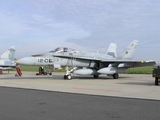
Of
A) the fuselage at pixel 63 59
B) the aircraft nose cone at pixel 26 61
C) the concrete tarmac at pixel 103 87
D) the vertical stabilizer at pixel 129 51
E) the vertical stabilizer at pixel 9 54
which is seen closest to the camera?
the concrete tarmac at pixel 103 87

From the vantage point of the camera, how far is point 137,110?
17.1 feet

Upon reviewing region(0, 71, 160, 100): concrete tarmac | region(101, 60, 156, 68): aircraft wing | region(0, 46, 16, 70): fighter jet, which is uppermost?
region(0, 46, 16, 70): fighter jet

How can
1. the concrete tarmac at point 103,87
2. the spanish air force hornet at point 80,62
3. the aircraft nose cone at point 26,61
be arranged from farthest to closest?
the spanish air force hornet at point 80,62 < the aircraft nose cone at point 26,61 < the concrete tarmac at point 103,87

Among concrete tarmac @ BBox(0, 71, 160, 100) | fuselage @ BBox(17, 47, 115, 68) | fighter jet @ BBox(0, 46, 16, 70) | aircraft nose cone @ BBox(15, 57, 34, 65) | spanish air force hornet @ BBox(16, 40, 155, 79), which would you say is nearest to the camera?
concrete tarmac @ BBox(0, 71, 160, 100)

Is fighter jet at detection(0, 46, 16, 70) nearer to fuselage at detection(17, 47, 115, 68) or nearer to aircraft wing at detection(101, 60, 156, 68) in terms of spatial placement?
fuselage at detection(17, 47, 115, 68)

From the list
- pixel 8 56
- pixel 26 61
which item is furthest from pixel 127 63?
pixel 8 56

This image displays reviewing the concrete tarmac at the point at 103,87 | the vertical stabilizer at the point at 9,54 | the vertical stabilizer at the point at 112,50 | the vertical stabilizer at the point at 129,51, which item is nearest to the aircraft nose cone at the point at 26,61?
the concrete tarmac at the point at 103,87

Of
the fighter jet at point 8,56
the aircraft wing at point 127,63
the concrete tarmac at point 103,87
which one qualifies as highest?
the fighter jet at point 8,56

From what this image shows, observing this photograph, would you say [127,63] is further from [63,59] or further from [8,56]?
[8,56]

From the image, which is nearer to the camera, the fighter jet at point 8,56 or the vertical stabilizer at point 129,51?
the vertical stabilizer at point 129,51

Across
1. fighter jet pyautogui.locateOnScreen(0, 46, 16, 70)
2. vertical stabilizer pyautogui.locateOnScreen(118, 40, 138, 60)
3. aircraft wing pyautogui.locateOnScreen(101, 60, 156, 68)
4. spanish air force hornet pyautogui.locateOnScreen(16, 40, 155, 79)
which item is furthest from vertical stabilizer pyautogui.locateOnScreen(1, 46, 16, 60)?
aircraft wing pyautogui.locateOnScreen(101, 60, 156, 68)

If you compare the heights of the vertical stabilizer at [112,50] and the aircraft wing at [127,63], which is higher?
the vertical stabilizer at [112,50]

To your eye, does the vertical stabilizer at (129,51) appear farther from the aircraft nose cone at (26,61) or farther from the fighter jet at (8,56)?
the fighter jet at (8,56)

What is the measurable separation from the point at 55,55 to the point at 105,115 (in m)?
11.5
